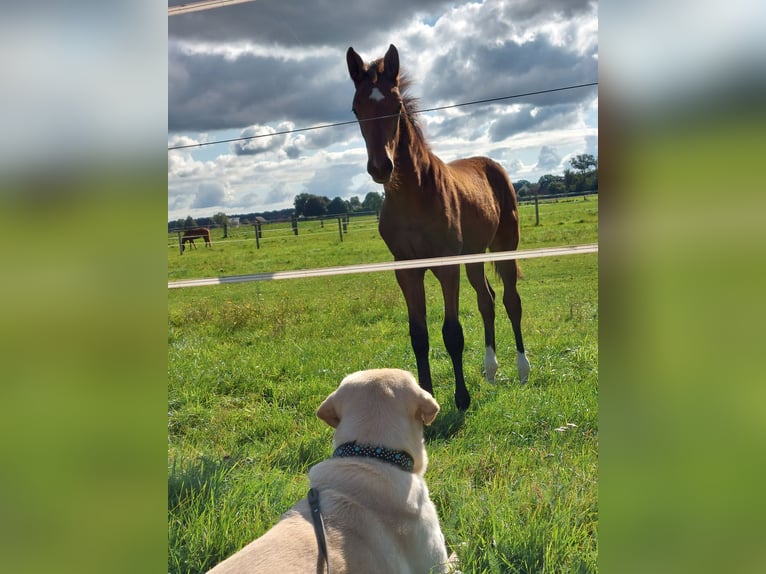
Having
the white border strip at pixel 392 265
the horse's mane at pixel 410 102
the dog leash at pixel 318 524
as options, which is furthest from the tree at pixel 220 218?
the dog leash at pixel 318 524

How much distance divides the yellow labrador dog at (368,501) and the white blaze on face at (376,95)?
1779 mm

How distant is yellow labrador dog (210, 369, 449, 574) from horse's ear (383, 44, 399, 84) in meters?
1.88

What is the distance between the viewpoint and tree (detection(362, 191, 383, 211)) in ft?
12.6

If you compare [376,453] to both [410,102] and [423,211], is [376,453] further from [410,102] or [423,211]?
[410,102]

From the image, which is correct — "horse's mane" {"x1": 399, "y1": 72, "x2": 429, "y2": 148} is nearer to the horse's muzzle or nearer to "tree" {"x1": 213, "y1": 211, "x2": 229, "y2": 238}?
the horse's muzzle

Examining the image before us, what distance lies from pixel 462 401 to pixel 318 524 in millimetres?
2123

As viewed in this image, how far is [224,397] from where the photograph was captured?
3900 mm

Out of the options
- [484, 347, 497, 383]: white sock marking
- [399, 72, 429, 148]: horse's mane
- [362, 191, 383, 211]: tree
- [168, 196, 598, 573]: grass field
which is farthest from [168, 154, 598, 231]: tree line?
[484, 347, 497, 383]: white sock marking
